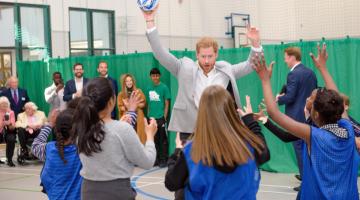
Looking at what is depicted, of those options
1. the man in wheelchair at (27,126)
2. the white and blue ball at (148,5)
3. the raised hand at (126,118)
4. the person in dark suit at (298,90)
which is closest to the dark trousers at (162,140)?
the man in wheelchair at (27,126)

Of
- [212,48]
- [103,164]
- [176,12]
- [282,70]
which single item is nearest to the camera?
[103,164]

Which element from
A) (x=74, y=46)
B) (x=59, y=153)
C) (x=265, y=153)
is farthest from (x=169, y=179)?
(x=74, y=46)

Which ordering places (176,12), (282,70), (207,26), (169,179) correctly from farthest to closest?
(207,26)
(176,12)
(282,70)
(169,179)

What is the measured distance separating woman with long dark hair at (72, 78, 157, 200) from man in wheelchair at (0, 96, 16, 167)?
27.9 feet

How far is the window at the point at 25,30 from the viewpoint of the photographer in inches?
627

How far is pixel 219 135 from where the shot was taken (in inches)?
115

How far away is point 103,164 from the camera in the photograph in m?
3.54

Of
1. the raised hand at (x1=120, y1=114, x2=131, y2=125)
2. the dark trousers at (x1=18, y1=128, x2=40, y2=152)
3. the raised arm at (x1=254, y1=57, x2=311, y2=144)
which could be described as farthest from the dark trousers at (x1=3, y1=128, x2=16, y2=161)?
the raised arm at (x1=254, y1=57, x2=311, y2=144)

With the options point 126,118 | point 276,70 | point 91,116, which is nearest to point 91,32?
point 276,70

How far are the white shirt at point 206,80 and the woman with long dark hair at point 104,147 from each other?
1190 millimetres

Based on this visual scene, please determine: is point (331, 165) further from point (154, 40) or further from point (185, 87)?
point (154, 40)

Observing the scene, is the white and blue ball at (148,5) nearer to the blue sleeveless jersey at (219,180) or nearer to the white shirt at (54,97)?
the blue sleeveless jersey at (219,180)

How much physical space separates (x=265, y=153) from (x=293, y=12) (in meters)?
20.3

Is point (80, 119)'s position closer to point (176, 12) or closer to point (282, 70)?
point (282, 70)
